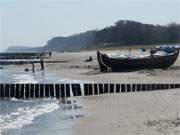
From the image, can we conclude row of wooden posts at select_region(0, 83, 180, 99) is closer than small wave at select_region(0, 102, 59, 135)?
No

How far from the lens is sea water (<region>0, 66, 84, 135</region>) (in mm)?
14844

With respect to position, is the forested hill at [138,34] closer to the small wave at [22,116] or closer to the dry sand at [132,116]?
the small wave at [22,116]

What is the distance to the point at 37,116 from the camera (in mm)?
Answer: 18594

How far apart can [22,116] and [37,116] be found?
883 mm

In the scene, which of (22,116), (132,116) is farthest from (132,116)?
(22,116)

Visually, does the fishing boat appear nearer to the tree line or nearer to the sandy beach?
the sandy beach

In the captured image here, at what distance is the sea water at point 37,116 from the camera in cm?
1484

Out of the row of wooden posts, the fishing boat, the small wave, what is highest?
the fishing boat

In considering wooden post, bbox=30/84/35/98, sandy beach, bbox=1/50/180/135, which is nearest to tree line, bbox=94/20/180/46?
wooden post, bbox=30/84/35/98

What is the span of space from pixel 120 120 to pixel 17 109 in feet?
28.4

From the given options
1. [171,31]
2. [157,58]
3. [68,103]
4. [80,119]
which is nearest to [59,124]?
[80,119]

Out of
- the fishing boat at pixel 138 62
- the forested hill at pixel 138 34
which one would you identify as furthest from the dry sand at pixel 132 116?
the forested hill at pixel 138 34

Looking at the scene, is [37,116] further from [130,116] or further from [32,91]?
[32,91]

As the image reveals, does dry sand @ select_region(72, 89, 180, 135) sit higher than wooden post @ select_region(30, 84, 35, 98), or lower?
higher
